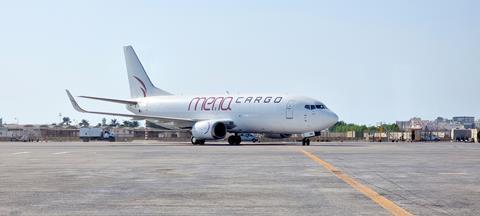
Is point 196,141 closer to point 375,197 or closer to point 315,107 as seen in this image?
point 315,107

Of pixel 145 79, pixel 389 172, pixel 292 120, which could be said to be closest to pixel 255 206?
pixel 389 172

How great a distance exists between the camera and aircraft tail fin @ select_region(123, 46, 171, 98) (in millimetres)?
69562

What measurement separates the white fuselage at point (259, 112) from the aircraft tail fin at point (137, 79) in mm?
5231

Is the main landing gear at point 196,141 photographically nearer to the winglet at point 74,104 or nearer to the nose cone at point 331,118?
the winglet at point 74,104

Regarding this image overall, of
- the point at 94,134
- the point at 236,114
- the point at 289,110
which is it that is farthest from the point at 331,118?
the point at 94,134

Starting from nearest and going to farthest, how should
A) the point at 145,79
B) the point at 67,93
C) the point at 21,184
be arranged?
1. the point at 21,184
2. the point at 67,93
3. the point at 145,79

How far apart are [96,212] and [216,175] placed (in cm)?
790

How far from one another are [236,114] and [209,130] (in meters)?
2.48

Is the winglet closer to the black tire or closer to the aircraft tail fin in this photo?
the aircraft tail fin

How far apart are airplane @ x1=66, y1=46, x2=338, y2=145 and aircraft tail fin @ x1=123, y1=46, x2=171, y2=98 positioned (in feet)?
6.51

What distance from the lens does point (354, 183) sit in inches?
606

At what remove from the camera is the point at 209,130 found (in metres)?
57.6

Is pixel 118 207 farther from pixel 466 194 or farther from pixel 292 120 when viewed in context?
pixel 292 120

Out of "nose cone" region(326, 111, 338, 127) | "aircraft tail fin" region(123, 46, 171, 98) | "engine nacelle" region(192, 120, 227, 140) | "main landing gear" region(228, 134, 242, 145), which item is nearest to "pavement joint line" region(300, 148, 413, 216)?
"nose cone" region(326, 111, 338, 127)
